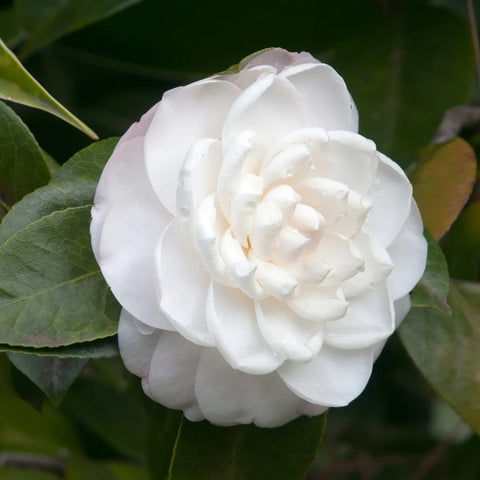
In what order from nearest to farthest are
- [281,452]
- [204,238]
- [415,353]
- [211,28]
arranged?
1. [204,238]
2. [281,452]
3. [415,353]
4. [211,28]

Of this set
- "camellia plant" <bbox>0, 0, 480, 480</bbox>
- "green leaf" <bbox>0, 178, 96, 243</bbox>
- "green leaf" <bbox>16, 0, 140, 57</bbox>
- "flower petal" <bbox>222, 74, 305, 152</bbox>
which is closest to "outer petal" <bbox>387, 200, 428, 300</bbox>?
"camellia plant" <bbox>0, 0, 480, 480</bbox>

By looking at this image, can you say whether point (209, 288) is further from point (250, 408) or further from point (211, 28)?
point (211, 28)

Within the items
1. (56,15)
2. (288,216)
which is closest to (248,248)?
(288,216)

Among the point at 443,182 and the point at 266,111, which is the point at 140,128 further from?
the point at 443,182

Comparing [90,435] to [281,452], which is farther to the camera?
[90,435]

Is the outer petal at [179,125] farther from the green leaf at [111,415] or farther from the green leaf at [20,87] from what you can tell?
the green leaf at [111,415]

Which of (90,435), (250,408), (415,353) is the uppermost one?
(250,408)

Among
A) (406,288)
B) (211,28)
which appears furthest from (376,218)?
→ (211,28)
